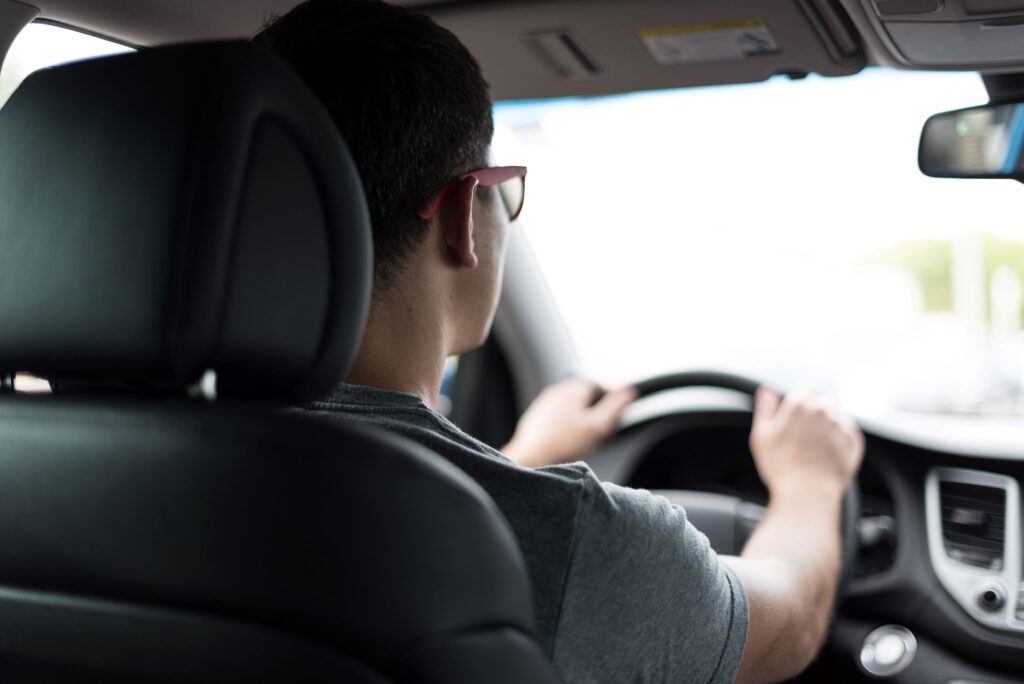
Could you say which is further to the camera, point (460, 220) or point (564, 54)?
point (564, 54)

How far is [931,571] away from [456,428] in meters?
1.86

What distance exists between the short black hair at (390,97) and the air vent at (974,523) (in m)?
1.86

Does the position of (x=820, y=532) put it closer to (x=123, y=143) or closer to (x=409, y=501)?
(x=409, y=501)

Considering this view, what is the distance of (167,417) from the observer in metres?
1.20

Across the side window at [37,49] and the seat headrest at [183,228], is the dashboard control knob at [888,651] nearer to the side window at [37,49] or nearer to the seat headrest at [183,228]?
the seat headrest at [183,228]

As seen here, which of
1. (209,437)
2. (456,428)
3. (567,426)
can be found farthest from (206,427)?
(567,426)

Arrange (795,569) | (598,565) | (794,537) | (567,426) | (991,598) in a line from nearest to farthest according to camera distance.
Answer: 1. (598,565)
2. (795,569)
3. (794,537)
4. (991,598)
5. (567,426)

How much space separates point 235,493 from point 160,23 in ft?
4.86

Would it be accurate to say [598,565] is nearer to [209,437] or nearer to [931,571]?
[209,437]

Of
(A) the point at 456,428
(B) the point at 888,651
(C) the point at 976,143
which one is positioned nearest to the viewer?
(A) the point at 456,428

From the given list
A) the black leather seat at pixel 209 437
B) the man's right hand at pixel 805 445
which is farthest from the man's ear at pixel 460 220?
the man's right hand at pixel 805 445

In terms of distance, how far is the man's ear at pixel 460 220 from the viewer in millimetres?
1650

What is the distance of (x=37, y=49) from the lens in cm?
217

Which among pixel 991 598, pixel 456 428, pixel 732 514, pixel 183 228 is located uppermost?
pixel 183 228
